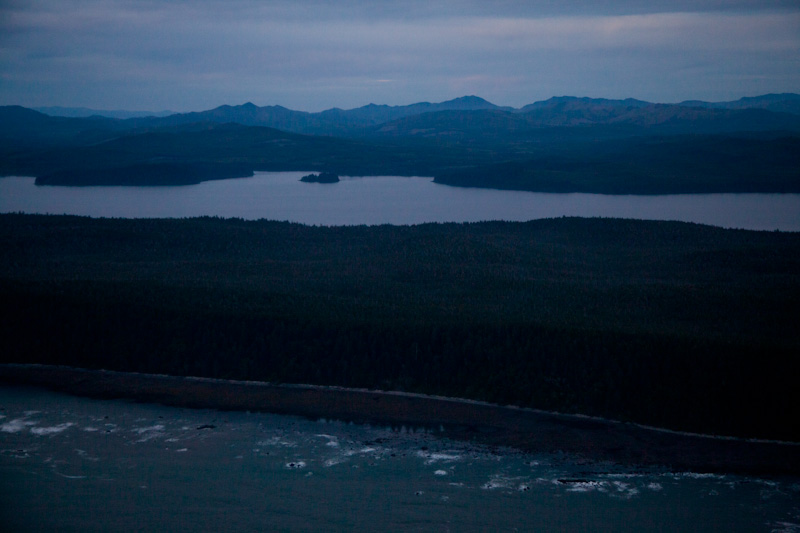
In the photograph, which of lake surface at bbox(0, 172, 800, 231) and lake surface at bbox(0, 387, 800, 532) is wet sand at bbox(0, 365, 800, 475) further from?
lake surface at bbox(0, 172, 800, 231)

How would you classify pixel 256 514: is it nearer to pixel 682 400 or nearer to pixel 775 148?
pixel 682 400

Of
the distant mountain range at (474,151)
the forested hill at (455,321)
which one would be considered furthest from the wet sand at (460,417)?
the distant mountain range at (474,151)

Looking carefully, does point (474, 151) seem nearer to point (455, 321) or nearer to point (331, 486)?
point (455, 321)

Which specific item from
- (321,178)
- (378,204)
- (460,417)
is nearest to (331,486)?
(460,417)

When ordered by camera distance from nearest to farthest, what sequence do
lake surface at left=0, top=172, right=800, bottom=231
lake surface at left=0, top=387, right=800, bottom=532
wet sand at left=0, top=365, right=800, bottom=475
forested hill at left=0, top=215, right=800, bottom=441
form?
lake surface at left=0, top=387, right=800, bottom=532
wet sand at left=0, top=365, right=800, bottom=475
forested hill at left=0, top=215, right=800, bottom=441
lake surface at left=0, top=172, right=800, bottom=231

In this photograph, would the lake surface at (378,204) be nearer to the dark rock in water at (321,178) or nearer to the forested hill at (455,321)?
the dark rock in water at (321,178)

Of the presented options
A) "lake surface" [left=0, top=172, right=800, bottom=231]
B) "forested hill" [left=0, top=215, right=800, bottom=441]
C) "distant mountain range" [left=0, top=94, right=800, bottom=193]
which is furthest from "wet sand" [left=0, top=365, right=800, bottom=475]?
"distant mountain range" [left=0, top=94, right=800, bottom=193]
